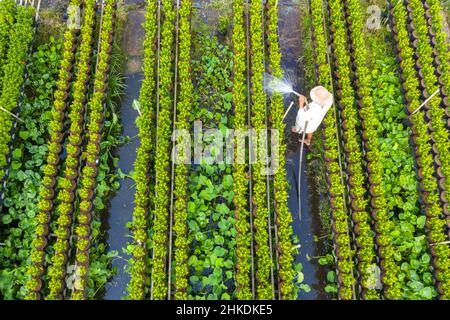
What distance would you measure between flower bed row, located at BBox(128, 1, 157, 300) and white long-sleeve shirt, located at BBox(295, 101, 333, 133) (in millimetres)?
2491

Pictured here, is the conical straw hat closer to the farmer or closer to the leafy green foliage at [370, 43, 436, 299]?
the farmer

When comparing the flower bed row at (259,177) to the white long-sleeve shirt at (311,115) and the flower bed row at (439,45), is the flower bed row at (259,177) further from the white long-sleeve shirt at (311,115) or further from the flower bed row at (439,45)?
the flower bed row at (439,45)

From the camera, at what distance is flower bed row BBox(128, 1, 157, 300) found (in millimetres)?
6035

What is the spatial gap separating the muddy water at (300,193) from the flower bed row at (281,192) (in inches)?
8.9

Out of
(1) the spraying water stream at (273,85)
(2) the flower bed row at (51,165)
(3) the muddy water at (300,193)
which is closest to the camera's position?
(2) the flower bed row at (51,165)

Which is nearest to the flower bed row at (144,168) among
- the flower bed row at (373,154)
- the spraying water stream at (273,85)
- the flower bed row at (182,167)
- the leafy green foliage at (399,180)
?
the flower bed row at (182,167)

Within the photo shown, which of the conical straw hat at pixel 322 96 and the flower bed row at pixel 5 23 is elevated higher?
the flower bed row at pixel 5 23

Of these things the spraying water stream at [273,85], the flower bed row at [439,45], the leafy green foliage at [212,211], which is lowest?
the leafy green foliage at [212,211]

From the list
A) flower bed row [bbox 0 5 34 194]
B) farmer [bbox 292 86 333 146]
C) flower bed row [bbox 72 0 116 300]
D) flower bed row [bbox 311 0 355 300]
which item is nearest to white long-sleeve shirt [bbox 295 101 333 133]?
farmer [bbox 292 86 333 146]

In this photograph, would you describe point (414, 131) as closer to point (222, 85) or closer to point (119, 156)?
point (222, 85)

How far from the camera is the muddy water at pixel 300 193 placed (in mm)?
6543

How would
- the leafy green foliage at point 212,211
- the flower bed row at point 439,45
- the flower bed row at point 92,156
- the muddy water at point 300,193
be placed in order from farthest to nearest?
the flower bed row at point 439,45 < the muddy water at point 300,193 < the leafy green foliage at point 212,211 < the flower bed row at point 92,156

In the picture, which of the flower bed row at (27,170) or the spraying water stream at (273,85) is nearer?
the flower bed row at (27,170)
